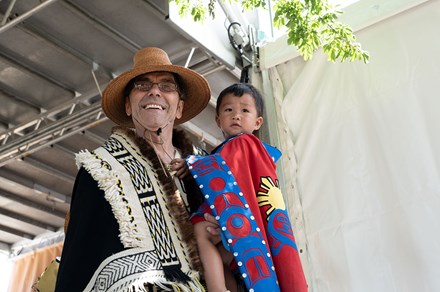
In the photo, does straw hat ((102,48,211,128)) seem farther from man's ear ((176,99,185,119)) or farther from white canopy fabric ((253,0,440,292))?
white canopy fabric ((253,0,440,292))


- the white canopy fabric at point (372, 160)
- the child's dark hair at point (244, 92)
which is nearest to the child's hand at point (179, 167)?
the child's dark hair at point (244, 92)

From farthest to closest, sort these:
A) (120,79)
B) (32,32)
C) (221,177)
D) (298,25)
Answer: (32,32) < (298,25) < (120,79) < (221,177)

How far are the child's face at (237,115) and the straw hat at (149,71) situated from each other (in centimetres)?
9

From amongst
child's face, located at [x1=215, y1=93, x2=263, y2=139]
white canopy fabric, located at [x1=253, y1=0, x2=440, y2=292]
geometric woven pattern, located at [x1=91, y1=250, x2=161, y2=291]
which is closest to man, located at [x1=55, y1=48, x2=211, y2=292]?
geometric woven pattern, located at [x1=91, y1=250, x2=161, y2=291]

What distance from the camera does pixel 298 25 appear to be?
9.67ft

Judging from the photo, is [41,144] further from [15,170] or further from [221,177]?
[221,177]

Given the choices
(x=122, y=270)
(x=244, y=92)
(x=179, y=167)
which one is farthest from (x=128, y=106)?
(x=122, y=270)

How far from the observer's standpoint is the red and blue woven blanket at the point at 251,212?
6.22 feet

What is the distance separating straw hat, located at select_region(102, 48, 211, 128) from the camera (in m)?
2.25

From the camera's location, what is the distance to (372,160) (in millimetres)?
3285

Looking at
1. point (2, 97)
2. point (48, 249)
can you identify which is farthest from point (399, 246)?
point (48, 249)

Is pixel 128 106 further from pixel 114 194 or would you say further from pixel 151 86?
pixel 114 194

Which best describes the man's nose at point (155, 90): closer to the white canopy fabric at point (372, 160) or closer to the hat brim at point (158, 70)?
the hat brim at point (158, 70)

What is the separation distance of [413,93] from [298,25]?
2.59 ft
